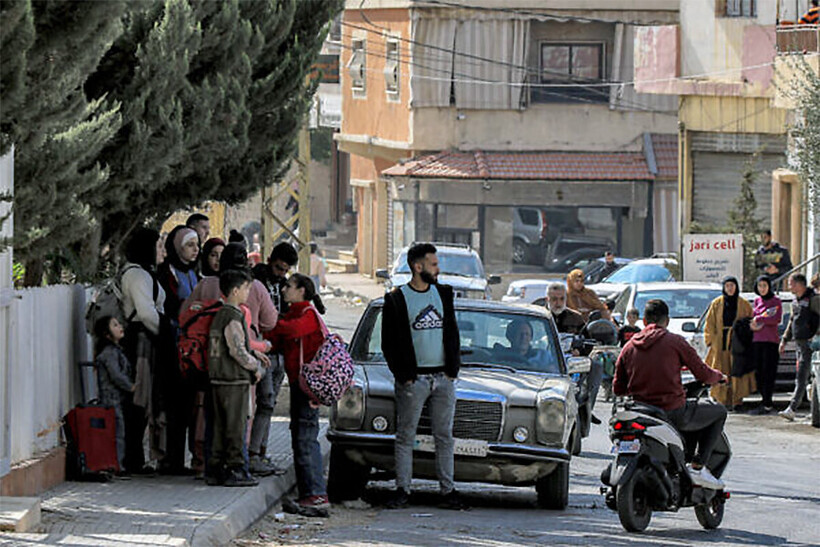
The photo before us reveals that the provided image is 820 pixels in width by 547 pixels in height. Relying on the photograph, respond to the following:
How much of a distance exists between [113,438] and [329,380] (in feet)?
5.39

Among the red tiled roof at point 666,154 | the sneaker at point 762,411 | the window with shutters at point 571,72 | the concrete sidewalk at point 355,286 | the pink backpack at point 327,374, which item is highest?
the window with shutters at point 571,72

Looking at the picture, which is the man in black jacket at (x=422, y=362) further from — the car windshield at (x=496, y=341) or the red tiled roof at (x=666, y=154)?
the red tiled roof at (x=666, y=154)

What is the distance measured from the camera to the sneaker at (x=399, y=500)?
41.8 ft

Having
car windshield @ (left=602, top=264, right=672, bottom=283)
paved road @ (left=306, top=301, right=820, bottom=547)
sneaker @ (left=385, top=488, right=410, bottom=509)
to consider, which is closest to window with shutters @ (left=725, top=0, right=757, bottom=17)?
car windshield @ (left=602, top=264, right=672, bottom=283)

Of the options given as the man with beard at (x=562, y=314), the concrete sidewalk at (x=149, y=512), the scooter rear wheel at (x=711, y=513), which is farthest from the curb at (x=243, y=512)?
the man with beard at (x=562, y=314)

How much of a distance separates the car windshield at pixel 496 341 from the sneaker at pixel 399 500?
4.98 ft

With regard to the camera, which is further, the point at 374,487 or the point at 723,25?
the point at 723,25

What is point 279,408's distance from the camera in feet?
65.9

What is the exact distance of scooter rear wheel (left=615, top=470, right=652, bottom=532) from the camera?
38.8 feet

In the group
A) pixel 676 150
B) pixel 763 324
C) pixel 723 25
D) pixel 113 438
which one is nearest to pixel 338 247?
pixel 676 150

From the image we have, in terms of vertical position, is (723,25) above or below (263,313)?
above

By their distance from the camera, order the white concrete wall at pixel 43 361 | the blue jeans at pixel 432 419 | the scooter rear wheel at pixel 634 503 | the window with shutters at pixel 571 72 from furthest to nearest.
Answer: the window with shutters at pixel 571 72 → the blue jeans at pixel 432 419 → the scooter rear wheel at pixel 634 503 → the white concrete wall at pixel 43 361

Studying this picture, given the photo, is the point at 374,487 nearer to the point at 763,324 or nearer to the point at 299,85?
the point at 299,85

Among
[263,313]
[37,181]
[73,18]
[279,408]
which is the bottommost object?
[279,408]
